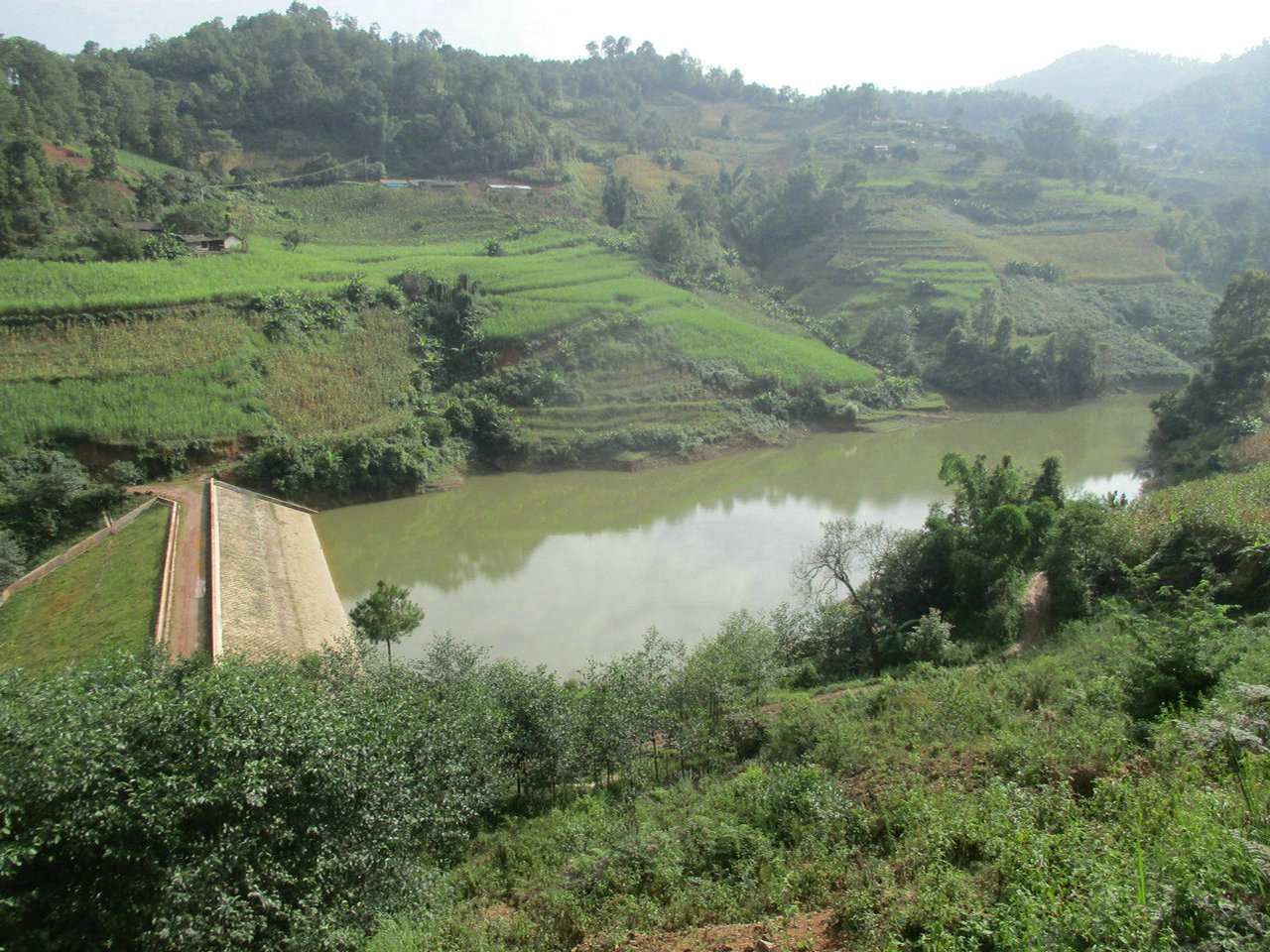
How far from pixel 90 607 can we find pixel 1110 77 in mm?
207230

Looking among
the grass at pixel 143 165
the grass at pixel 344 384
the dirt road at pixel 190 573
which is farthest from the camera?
the grass at pixel 143 165

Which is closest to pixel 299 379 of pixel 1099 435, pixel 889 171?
pixel 1099 435

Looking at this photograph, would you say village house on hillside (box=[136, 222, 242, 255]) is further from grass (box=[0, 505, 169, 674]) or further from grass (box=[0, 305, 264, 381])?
grass (box=[0, 505, 169, 674])

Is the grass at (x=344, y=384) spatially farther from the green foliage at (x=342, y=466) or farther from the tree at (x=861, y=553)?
the tree at (x=861, y=553)

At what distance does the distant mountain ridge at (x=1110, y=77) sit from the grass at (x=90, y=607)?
6596 inches

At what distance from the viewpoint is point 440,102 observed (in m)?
49.7

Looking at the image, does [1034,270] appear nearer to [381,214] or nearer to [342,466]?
[381,214]

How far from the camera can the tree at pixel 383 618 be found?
12477 mm

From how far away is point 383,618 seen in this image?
12500mm

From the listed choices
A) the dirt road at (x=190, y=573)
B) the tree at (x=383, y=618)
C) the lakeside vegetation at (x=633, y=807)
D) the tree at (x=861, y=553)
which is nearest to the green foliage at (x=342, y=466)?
the dirt road at (x=190, y=573)

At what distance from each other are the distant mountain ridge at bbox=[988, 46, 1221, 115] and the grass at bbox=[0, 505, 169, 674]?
167542mm

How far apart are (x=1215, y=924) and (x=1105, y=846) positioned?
36.9 inches

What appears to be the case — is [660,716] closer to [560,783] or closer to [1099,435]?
[560,783]

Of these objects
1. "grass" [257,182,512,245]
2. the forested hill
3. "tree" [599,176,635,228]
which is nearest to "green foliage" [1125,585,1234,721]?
"grass" [257,182,512,245]
